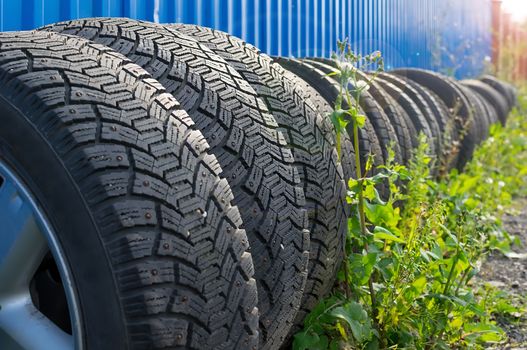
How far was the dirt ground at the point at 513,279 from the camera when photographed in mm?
3694

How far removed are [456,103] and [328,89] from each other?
359cm

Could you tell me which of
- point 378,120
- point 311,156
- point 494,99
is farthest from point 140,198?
point 494,99

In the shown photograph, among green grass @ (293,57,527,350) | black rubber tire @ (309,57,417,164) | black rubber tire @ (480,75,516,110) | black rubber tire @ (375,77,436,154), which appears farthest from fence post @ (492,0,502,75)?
green grass @ (293,57,527,350)

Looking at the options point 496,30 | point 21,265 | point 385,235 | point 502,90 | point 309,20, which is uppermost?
point 309,20

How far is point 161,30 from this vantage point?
2.63m

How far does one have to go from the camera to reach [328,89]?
373 centimetres

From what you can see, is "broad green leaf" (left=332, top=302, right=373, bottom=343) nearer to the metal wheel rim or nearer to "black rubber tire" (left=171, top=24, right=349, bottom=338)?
"black rubber tire" (left=171, top=24, right=349, bottom=338)

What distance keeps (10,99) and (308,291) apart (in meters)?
1.35

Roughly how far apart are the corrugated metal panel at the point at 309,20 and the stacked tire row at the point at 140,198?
3.50 feet

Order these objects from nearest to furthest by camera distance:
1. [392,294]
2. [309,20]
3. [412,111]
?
[392,294] < [412,111] < [309,20]

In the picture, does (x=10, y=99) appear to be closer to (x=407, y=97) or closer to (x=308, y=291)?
(x=308, y=291)


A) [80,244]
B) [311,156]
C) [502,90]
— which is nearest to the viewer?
[80,244]

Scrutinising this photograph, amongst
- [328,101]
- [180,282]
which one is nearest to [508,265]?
[328,101]

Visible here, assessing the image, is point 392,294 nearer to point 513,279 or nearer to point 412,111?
point 513,279
